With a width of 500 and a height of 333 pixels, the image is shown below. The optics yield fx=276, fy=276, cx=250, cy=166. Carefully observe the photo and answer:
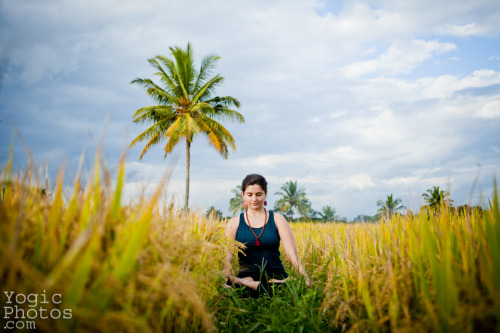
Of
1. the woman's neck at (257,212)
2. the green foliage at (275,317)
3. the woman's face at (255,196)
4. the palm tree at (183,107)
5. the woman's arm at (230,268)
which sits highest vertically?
the palm tree at (183,107)

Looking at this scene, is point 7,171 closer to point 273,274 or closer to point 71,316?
point 71,316

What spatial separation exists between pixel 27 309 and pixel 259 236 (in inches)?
96.5

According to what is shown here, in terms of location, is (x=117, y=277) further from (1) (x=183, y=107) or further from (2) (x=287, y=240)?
(1) (x=183, y=107)

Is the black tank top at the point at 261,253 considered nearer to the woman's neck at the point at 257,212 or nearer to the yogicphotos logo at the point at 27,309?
the woman's neck at the point at 257,212

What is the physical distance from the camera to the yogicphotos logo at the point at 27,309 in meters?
0.97

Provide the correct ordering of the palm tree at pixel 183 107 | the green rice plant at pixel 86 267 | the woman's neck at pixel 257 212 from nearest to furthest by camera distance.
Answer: the green rice plant at pixel 86 267 → the woman's neck at pixel 257 212 → the palm tree at pixel 183 107

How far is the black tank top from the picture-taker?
318cm

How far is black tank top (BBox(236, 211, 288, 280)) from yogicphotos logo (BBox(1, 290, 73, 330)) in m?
2.33

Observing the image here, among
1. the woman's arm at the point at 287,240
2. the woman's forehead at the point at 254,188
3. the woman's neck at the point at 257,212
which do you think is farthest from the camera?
the woman's neck at the point at 257,212

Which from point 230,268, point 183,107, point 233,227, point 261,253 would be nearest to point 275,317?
point 230,268

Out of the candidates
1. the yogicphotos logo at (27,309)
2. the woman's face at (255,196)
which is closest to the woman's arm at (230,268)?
the woman's face at (255,196)

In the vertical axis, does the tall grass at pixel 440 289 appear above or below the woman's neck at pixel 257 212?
below

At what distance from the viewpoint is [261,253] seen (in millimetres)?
3256

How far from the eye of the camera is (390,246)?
200 cm
